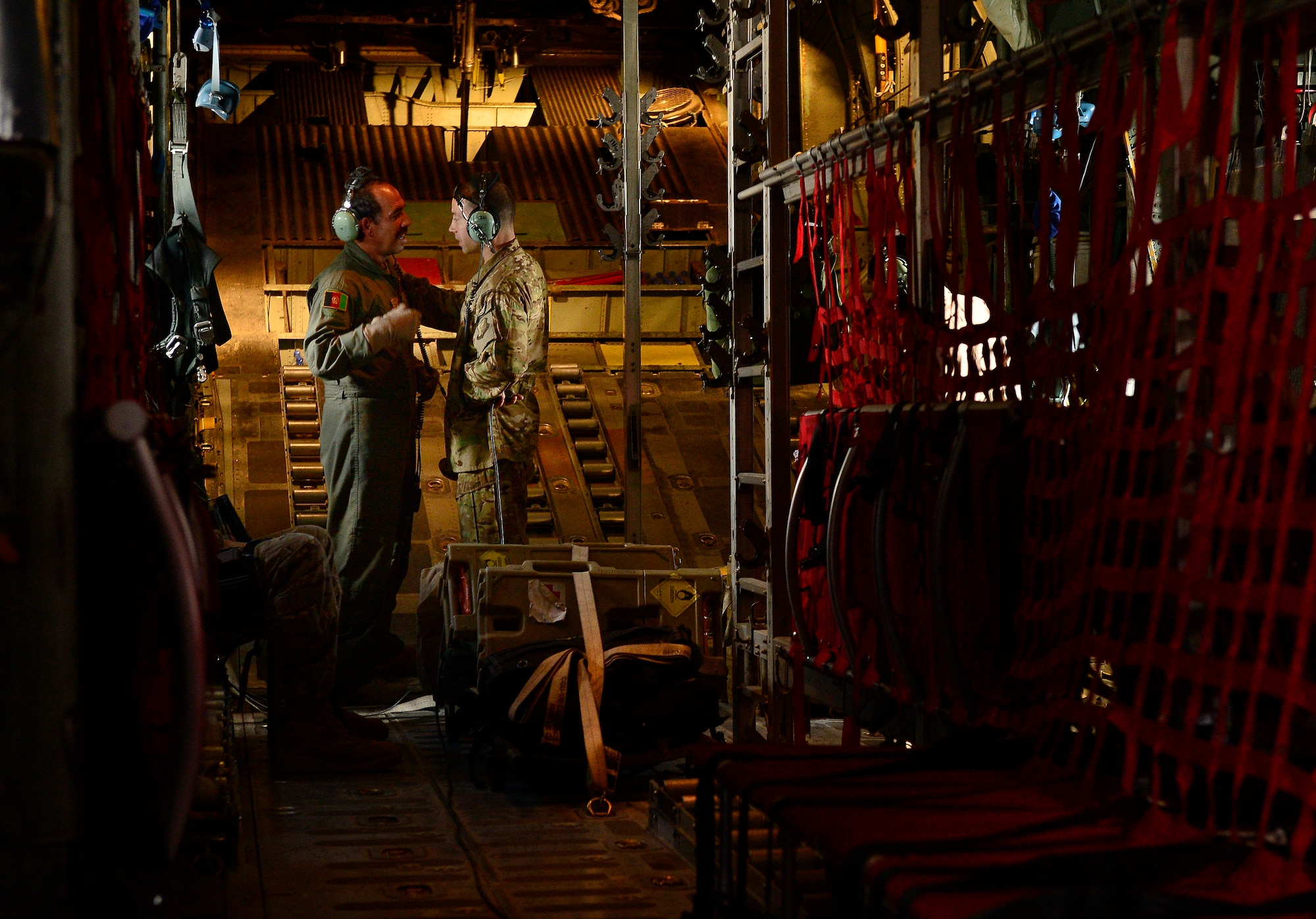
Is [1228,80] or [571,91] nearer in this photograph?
[1228,80]

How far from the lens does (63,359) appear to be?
1.80m

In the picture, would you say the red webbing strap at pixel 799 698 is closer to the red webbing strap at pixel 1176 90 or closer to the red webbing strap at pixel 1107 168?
the red webbing strap at pixel 1107 168

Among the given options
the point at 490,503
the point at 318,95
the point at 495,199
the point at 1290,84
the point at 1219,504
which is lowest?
the point at 490,503

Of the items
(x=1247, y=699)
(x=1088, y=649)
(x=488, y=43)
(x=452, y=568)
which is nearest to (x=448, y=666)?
(x=452, y=568)

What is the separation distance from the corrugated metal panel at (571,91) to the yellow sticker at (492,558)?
12.4m

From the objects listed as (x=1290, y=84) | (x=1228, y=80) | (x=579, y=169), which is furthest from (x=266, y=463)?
(x=1290, y=84)

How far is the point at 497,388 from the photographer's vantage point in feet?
27.5

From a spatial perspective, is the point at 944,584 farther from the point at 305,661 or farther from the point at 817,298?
the point at 305,661

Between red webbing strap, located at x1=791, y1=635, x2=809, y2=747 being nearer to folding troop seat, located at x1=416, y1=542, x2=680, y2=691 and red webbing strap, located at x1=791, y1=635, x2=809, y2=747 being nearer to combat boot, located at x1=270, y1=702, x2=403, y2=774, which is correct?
folding troop seat, located at x1=416, y1=542, x2=680, y2=691

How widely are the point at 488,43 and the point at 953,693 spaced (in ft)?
52.1

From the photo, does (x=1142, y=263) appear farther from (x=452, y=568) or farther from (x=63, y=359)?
(x=452, y=568)

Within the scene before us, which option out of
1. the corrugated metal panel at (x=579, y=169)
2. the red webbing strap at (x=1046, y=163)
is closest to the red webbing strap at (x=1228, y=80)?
the red webbing strap at (x=1046, y=163)

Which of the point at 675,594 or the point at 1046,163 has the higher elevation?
the point at 1046,163

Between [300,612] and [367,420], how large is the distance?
2579 mm
